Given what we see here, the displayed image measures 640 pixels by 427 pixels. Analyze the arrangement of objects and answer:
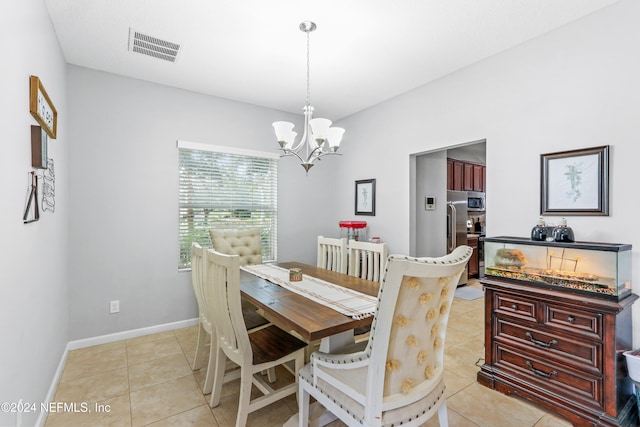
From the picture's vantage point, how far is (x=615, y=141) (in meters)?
2.07

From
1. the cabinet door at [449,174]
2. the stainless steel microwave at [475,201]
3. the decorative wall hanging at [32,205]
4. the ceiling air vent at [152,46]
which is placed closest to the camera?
the decorative wall hanging at [32,205]

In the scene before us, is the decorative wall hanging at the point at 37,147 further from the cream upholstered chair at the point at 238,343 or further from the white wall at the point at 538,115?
the white wall at the point at 538,115

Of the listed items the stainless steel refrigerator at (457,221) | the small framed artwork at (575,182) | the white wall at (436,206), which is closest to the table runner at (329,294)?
the small framed artwork at (575,182)

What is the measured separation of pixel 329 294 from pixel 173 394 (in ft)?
4.37

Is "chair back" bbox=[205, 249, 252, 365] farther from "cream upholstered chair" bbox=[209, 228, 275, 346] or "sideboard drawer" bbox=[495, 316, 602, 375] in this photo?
"sideboard drawer" bbox=[495, 316, 602, 375]

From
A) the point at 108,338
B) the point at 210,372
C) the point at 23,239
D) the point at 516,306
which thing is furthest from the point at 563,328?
the point at 108,338

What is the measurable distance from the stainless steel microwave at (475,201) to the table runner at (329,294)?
432 cm

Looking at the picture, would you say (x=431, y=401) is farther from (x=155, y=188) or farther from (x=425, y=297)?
(x=155, y=188)

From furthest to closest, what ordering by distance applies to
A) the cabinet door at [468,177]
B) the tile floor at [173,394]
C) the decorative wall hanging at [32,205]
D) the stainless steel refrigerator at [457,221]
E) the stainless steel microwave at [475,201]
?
the stainless steel microwave at [475,201]
the cabinet door at [468,177]
the stainless steel refrigerator at [457,221]
the tile floor at [173,394]
the decorative wall hanging at [32,205]

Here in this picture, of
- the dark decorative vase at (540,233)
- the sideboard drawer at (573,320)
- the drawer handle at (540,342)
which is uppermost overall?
the dark decorative vase at (540,233)

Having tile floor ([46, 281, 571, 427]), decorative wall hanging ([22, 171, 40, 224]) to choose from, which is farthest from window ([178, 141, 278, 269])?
decorative wall hanging ([22, 171, 40, 224])

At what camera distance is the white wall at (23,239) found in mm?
1296

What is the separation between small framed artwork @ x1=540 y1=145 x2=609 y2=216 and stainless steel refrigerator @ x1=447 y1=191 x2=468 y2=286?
255 centimetres

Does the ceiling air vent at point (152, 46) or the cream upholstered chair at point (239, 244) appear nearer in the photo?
the ceiling air vent at point (152, 46)
